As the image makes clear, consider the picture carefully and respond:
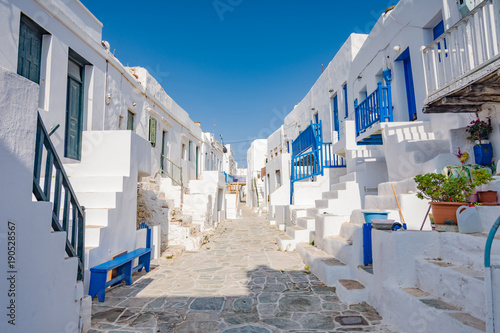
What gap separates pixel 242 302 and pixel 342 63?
1021 cm

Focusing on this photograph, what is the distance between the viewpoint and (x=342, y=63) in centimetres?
1174

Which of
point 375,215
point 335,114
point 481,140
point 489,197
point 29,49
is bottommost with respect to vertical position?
point 375,215

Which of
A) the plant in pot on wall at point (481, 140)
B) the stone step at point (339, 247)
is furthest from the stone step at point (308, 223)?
the plant in pot on wall at point (481, 140)

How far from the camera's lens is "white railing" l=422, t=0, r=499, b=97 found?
399 centimetres

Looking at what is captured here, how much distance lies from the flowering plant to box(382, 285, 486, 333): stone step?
10.9ft

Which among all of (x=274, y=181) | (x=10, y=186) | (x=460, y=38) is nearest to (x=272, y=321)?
(x=10, y=186)

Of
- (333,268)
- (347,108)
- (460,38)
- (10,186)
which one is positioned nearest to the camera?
(10,186)

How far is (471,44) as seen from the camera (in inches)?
174

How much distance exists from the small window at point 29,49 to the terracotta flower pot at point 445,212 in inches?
288

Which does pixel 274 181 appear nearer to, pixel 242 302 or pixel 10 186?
pixel 242 302

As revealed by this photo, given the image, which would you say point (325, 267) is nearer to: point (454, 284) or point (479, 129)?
point (454, 284)

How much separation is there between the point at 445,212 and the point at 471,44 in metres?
2.65

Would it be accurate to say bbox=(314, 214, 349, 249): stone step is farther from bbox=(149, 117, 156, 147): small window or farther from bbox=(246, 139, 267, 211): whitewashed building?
bbox=(246, 139, 267, 211): whitewashed building

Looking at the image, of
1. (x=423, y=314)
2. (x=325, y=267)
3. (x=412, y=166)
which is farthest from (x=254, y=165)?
(x=423, y=314)
